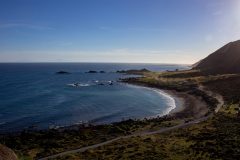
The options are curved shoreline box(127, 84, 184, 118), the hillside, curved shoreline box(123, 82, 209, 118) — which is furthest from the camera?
curved shoreline box(127, 84, 184, 118)

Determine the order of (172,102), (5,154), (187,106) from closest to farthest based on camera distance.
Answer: (5,154) → (187,106) → (172,102)

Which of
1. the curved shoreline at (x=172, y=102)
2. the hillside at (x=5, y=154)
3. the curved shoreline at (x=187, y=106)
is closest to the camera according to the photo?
the hillside at (x=5, y=154)

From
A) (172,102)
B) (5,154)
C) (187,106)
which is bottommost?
(172,102)

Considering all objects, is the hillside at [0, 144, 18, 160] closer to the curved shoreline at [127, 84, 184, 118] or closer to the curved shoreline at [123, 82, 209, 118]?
the curved shoreline at [123, 82, 209, 118]

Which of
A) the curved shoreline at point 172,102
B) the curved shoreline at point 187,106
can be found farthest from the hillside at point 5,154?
the curved shoreline at point 172,102

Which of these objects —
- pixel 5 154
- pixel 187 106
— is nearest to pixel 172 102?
pixel 187 106

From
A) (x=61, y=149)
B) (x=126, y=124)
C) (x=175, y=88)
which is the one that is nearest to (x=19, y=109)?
(x=126, y=124)

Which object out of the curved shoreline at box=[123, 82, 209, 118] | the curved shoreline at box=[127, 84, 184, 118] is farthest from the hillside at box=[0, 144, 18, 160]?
the curved shoreline at box=[127, 84, 184, 118]

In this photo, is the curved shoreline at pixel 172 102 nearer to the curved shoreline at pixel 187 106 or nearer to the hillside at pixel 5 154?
the curved shoreline at pixel 187 106

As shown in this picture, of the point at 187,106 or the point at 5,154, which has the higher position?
the point at 5,154

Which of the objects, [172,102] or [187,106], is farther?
[172,102]

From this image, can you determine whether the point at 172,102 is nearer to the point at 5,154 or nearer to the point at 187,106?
the point at 187,106
